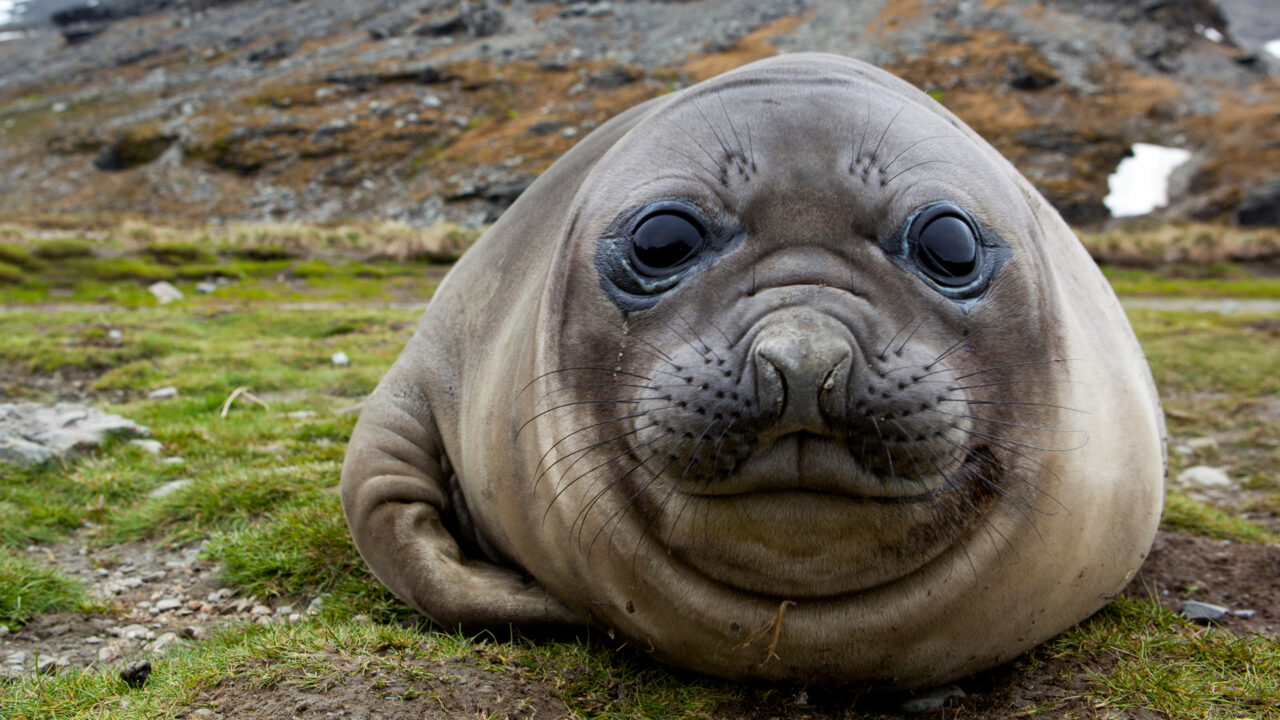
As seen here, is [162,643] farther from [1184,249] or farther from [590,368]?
[1184,249]

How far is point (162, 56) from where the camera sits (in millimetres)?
56656

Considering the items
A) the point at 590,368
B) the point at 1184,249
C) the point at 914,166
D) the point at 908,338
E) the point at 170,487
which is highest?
the point at 914,166

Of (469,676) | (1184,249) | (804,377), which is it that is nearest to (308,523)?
(469,676)

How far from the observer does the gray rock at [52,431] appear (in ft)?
15.5

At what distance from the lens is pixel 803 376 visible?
5.82 feet

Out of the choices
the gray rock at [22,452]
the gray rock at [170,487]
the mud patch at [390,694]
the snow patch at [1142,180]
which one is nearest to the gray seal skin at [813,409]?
the mud patch at [390,694]

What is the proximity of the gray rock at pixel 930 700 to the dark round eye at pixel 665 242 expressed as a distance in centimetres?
120

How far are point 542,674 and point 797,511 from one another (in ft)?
2.82

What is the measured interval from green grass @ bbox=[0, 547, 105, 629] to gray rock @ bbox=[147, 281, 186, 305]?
12.5m

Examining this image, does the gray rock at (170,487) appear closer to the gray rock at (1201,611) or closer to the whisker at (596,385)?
the whisker at (596,385)

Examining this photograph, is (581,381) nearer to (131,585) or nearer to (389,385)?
(389,385)

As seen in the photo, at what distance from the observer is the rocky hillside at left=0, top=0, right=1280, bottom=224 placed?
34188 mm

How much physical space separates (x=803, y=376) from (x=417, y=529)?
1.76 meters

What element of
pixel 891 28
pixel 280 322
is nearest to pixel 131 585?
pixel 280 322
